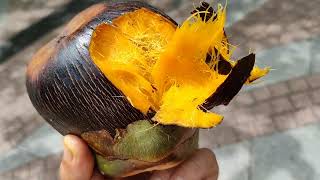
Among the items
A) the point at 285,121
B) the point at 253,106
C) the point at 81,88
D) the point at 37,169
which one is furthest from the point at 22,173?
the point at 81,88

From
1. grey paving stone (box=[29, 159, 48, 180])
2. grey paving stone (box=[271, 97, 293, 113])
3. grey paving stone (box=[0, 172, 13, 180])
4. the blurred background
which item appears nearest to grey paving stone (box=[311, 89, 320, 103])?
the blurred background

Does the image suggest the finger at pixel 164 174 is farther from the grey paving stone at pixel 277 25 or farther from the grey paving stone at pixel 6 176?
the grey paving stone at pixel 277 25

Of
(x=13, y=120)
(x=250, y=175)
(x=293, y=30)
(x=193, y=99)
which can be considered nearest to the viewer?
(x=193, y=99)

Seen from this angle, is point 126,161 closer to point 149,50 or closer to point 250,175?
point 149,50

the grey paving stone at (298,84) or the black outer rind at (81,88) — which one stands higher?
the black outer rind at (81,88)

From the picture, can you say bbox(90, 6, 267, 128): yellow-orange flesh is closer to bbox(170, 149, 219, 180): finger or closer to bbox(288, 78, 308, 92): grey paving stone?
bbox(170, 149, 219, 180): finger

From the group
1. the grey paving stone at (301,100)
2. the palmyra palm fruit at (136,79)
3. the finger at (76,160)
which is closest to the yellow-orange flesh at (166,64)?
the palmyra palm fruit at (136,79)

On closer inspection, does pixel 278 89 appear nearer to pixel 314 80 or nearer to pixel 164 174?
pixel 314 80

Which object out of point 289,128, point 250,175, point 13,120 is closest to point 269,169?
point 250,175
